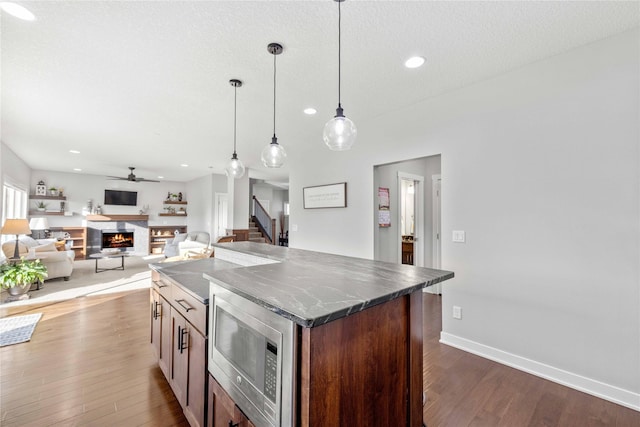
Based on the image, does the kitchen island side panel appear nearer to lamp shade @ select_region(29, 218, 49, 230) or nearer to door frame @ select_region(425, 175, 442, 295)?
door frame @ select_region(425, 175, 442, 295)

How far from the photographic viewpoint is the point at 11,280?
13.1 ft

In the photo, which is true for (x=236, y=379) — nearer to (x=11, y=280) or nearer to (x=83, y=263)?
(x=11, y=280)

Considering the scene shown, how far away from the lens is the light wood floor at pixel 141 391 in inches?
71.1

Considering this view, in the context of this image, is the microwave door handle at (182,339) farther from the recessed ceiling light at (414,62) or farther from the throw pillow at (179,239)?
the throw pillow at (179,239)

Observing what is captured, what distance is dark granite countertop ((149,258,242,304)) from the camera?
1602 millimetres

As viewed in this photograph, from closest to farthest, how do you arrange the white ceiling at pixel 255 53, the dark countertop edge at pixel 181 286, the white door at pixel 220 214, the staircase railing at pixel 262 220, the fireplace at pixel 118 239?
the dark countertop edge at pixel 181 286
the white ceiling at pixel 255 53
the white door at pixel 220 214
the fireplace at pixel 118 239
the staircase railing at pixel 262 220

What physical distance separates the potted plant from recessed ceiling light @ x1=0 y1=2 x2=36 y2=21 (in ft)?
13.0

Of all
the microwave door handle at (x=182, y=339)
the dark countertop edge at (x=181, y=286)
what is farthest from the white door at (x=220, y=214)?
A: the microwave door handle at (x=182, y=339)

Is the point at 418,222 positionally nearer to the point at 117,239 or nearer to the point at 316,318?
the point at 316,318

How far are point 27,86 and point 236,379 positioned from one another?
354 cm

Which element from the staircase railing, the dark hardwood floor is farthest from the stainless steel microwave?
the staircase railing

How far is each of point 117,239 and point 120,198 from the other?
1331 mm

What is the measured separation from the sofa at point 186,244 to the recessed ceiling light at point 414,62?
604cm

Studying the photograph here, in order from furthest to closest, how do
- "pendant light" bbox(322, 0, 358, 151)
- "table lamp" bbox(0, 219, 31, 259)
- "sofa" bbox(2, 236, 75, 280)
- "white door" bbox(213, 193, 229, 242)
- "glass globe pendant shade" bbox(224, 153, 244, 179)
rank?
"white door" bbox(213, 193, 229, 242) → "sofa" bbox(2, 236, 75, 280) → "table lamp" bbox(0, 219, 31, 259) → "glass globe pendant shade" bbox(224, 153, 244, 179) → "pendant light" bbox(322, 0, 358, 151)
